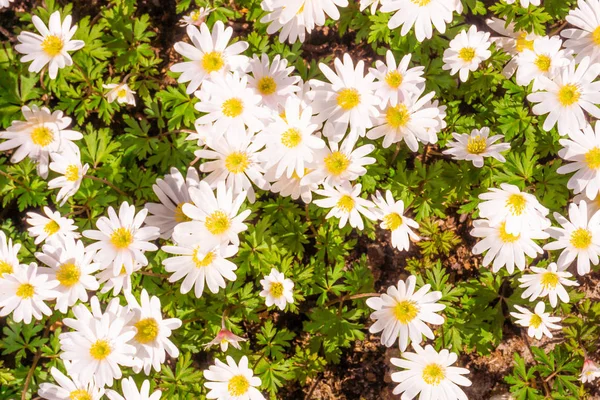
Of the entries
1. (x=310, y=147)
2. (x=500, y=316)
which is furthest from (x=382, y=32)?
(x=500, y=316)

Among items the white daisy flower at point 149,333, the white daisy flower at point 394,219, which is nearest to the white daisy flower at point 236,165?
the white daisy flower at point 394,219

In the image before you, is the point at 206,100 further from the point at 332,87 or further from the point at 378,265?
the point at 378,265

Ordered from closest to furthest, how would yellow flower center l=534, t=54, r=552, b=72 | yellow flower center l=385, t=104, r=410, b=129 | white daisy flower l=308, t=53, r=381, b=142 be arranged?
white daisy flower l=308, t=53, r=381, b=142
yellow flower center l=385, t=104, r=410, b=129
yellow flower center l=534, t=54, r=552, b=72

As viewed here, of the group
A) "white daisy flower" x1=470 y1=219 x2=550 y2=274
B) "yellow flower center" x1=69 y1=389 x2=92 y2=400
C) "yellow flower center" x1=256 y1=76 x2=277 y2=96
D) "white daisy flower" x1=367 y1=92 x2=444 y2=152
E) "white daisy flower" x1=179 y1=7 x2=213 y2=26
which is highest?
"white daisy flower" x1=179 y1=7 x2=213 y2=26

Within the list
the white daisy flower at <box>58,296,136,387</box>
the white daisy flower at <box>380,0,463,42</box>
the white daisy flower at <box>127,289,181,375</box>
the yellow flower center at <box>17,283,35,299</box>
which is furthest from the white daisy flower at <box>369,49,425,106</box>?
the yellow flower center at <box>17,283,35,299</box>

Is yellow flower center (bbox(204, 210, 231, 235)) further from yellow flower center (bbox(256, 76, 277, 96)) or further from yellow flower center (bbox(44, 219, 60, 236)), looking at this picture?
yellow flower center (bbox(44, 219, 60, 236))

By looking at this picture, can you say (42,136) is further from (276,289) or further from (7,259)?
(276,289)
